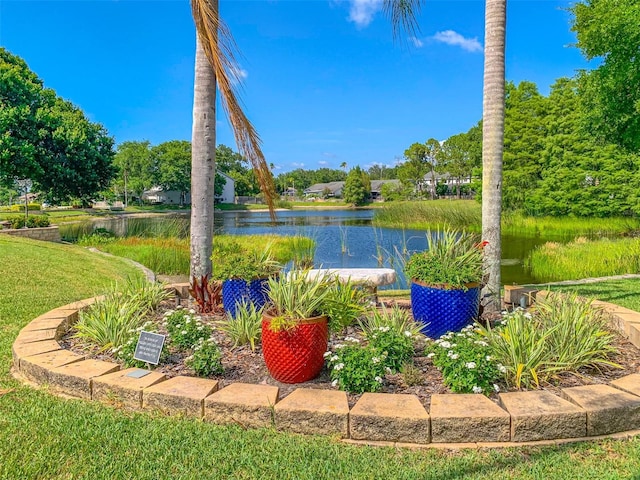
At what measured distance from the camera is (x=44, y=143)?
16062mm

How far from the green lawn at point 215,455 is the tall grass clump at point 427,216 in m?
17.0

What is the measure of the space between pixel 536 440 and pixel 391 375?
830 millimetres

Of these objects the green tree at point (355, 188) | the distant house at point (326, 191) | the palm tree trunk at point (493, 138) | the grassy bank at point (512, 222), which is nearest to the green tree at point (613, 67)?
the grassy bank at point (512, 222)

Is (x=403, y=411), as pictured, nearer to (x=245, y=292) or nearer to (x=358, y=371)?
(x=358, y=371)

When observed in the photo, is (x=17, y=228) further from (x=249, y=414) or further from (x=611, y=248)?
(x=611, y=248)

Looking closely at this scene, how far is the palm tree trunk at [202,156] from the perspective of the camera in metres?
4.04

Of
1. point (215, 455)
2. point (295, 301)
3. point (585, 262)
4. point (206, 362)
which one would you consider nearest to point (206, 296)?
point (206, 362)

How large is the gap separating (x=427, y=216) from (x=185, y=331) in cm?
1977

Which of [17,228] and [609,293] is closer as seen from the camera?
[609,293]

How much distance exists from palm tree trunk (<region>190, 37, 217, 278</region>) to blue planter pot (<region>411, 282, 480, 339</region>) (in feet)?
6.84

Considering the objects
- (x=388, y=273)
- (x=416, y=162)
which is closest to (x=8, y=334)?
(x=388, y=273)

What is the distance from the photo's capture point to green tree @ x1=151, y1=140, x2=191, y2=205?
43906mm

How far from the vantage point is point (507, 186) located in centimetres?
2253

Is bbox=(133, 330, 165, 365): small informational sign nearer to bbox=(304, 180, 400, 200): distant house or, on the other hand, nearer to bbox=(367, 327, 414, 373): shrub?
bbox=(367, 327, 414, 373): shrub
